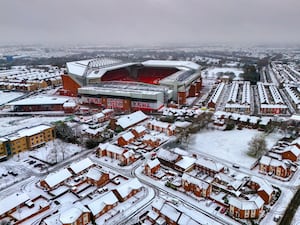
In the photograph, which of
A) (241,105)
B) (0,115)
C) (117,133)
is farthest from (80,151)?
(241,105)

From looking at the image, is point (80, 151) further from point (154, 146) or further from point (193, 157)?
point (193, 157)

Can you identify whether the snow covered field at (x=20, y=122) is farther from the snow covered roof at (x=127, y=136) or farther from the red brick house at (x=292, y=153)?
the red brick house at (x=292, y=153)

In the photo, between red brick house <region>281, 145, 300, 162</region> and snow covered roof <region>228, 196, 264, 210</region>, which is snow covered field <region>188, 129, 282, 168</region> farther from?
snow covered roof <region>228, 196, 264, 210</region>

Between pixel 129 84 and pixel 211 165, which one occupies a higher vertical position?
pixel 129 84

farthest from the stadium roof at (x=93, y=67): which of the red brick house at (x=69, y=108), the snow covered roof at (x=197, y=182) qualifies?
the snow covered roof at (x=197, y=182)

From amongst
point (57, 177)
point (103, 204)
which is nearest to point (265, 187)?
point (103, 204)

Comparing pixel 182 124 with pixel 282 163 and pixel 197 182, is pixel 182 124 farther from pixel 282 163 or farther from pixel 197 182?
pixel 197 182
